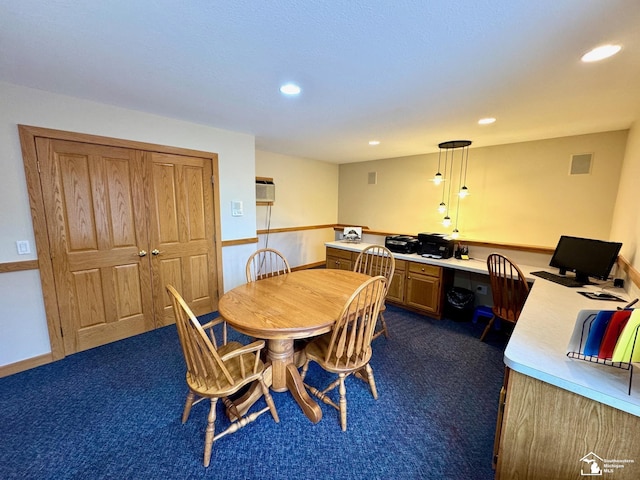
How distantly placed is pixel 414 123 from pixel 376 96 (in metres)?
0.89

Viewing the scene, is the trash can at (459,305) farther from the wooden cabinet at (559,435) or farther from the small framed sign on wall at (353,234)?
the wooden cabinet at (559,435)

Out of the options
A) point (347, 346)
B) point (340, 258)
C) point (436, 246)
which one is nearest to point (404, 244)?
point (436, 246)

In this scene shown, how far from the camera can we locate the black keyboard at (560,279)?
2334 mm

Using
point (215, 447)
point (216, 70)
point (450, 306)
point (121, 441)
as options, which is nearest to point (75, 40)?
point (216, 70)

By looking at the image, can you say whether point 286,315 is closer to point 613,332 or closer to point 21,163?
point 613,332

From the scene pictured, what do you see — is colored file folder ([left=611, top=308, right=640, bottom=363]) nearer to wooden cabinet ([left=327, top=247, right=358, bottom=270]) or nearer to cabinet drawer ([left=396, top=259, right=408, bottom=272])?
cabinet drawer ([left=396, top=259, right=408, bottom=272])

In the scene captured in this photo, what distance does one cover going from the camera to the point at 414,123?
2.82 m

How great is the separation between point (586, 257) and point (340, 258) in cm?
275

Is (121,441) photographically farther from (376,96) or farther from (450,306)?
(450,306)

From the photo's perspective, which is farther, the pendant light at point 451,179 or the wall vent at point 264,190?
the wall vent at point 264,190

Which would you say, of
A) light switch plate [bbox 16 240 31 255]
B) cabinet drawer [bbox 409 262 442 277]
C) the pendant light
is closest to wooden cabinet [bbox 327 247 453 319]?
cabinet drawer [bbox 409 262 442 277]

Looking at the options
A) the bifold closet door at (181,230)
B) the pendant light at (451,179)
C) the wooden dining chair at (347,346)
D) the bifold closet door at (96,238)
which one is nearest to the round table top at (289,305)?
the wooden dining chair at (347,346)

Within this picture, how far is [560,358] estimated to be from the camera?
3.76 feet

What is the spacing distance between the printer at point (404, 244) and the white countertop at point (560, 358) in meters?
1.72
